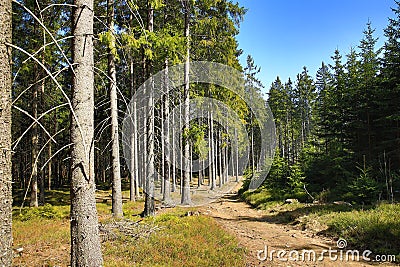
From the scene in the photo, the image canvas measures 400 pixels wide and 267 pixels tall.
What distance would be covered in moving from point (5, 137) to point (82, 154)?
4.09 ft

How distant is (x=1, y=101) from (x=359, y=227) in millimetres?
9956

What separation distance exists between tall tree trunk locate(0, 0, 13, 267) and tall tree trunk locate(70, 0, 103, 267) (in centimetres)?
109

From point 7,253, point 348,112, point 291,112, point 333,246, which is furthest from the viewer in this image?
point 291,112

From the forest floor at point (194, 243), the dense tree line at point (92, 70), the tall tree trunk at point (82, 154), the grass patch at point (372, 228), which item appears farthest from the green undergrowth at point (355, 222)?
the tall tree trunk at point (82, 154)

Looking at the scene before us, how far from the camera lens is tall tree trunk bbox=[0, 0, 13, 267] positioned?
2.59 metres

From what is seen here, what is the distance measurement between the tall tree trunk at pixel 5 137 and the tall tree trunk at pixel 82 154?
42.9 inches

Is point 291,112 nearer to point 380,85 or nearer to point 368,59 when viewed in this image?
point 368,59

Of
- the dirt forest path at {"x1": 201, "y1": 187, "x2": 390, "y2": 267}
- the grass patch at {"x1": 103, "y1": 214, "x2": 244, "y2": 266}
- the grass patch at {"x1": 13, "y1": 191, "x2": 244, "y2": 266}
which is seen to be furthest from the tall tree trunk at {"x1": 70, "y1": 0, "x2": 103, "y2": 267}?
the dirt forest path at {"x1": 201, "y1": 187, "x2": 390, "y2": 267}

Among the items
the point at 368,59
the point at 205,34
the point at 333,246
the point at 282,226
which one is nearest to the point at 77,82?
the point at 333,246

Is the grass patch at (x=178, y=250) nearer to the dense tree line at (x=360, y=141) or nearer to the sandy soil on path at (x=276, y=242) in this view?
the sandy soil on path at (x=276, y=242)

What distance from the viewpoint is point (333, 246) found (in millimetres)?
Result: 8758

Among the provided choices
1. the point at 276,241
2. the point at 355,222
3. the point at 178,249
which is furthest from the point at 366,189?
the point at 178,249

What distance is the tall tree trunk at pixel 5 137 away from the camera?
259cm

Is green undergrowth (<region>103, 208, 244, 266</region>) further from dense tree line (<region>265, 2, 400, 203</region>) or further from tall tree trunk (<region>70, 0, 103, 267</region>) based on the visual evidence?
dense tree line (<region>265, 2, 400, 203</region>)
